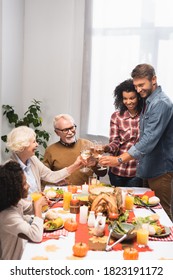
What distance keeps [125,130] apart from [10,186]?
1.41 meters

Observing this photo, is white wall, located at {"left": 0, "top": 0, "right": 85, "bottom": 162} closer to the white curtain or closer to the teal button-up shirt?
the white curtain

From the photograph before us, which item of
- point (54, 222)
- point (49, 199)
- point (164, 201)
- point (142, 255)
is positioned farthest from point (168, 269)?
point (164, 201)

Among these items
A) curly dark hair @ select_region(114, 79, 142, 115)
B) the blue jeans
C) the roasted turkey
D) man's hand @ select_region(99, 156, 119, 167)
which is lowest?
the blue jeans

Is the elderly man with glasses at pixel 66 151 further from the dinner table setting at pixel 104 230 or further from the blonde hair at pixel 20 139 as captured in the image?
the dinner table setting at pixel 104 230

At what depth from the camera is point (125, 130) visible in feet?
9.71

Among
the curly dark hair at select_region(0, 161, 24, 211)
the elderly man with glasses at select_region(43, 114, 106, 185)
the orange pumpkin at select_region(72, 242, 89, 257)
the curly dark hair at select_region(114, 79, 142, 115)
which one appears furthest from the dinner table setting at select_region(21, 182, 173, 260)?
the curly dark hair at select_region(114, 79, 142, 115)

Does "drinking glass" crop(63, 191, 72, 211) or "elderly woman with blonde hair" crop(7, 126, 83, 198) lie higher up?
"elderly woman with blonde hair" crop(7, 126, 83, 198)

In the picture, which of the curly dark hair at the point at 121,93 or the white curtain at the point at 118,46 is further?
the white curtain at the point at 118,46

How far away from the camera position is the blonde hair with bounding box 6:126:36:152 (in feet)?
7.91

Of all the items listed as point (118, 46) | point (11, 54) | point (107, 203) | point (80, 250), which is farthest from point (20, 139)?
point (118, 46)

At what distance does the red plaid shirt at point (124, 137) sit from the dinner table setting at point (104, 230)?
0.61m

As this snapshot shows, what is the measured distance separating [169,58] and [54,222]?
2.51m

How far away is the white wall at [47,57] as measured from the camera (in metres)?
4.00

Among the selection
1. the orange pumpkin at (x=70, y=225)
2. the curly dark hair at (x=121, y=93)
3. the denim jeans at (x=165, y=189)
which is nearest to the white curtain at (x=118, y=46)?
the curly dark hair at (x=121, y=93)
